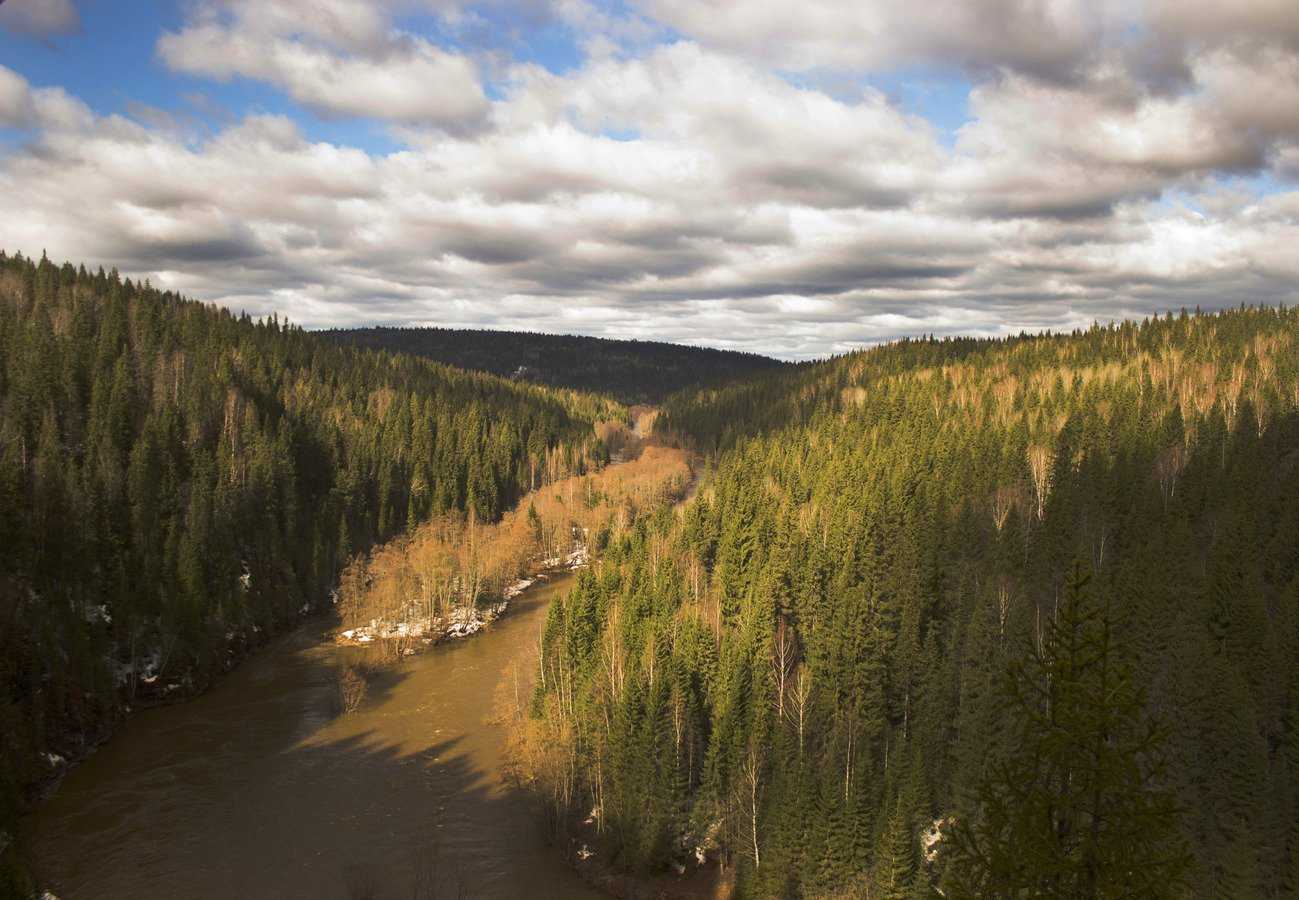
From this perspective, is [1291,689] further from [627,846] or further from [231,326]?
[231,326]

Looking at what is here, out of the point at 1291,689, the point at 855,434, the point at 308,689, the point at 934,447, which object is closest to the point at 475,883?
the point at 308,689

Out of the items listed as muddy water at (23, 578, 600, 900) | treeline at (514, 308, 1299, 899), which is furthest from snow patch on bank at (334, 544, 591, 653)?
treeline at (514, 308, 1299, 899)

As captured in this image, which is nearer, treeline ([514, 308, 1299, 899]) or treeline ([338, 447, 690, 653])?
treeline ([514, 308, 1299, 899])

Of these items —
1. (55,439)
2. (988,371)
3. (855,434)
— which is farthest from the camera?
(988,371)

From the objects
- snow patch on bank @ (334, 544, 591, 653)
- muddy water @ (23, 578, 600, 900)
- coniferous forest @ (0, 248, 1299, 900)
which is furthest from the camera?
snow patch on bank @ (334, 544, 591, 653)

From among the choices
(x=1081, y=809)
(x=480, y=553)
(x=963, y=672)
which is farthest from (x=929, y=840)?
A: (x=480, y=553)

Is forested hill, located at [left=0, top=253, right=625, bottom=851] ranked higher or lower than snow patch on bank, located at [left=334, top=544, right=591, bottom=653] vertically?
higher

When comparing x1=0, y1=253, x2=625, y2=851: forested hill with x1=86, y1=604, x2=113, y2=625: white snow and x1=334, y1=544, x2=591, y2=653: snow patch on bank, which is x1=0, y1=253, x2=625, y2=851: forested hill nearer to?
x1=86, y1=604, x2=113, y2=625: white snow
